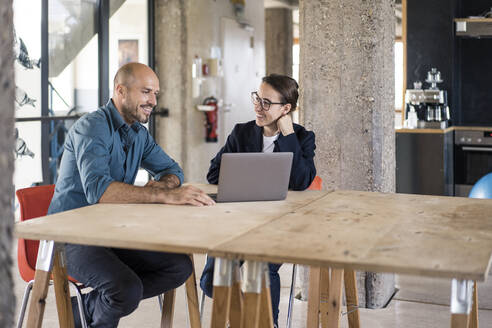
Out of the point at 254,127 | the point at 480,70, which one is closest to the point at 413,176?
the point at 480,70

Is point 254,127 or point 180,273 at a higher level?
point 254,127

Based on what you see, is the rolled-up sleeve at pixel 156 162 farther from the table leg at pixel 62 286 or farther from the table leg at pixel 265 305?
the table leg at pixel 265 305

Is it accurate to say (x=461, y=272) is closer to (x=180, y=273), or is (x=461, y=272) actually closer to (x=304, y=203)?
(x=304, y=203)

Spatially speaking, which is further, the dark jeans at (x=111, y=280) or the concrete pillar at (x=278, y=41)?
the concrete pillar at (x=278, y=41)

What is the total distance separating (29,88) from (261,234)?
13.2 ft

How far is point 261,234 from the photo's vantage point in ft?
6.91

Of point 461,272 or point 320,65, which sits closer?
point 461,272

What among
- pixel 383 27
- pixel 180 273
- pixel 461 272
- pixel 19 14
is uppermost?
pixel 19 14

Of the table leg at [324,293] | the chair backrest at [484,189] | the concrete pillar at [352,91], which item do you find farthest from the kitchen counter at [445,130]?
the table leg at [324,293]

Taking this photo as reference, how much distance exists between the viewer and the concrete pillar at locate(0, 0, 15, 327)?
3.48ft

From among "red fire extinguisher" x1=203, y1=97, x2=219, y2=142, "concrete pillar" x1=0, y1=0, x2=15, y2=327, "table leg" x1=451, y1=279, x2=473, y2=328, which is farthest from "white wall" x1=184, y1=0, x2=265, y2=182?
"concrete pillar" x1=0, y1=0, x2=15, y2=327

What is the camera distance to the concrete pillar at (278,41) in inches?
508

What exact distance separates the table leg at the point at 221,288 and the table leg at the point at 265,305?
0.40ft

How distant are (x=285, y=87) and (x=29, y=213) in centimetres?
135
